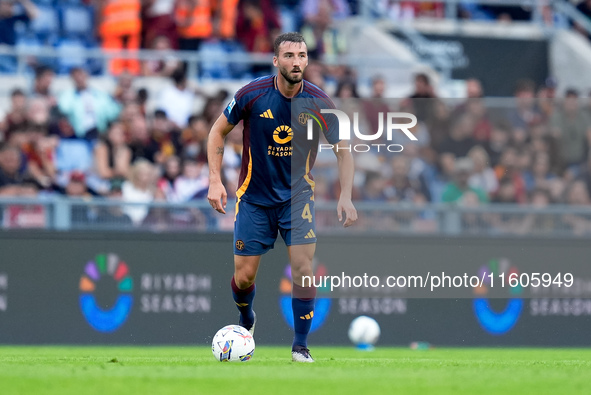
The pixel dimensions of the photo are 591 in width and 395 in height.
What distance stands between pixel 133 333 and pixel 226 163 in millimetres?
2480

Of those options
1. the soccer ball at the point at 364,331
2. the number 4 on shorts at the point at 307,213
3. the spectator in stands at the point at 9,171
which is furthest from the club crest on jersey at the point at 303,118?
the spectator in stands at the point at 9,171

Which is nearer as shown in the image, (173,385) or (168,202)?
(173,385)

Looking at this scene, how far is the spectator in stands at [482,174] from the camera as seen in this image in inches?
523

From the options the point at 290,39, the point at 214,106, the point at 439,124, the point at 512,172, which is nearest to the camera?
the point at 290,39

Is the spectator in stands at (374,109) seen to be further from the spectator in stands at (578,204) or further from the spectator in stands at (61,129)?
the spectator in stands at (61,129)

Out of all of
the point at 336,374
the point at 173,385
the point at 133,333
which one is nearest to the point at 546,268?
the point at 133,333

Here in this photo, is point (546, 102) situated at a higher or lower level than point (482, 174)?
higher

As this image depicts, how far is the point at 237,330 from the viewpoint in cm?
806

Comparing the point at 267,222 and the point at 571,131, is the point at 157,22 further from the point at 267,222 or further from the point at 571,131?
the point at 267,222

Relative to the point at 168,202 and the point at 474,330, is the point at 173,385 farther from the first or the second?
the point at 474,330

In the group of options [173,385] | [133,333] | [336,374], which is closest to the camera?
[173,385]

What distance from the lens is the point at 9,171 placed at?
41.3 feet

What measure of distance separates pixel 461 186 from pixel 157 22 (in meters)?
5.57

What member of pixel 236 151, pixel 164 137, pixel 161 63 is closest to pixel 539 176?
pixel 236 151
